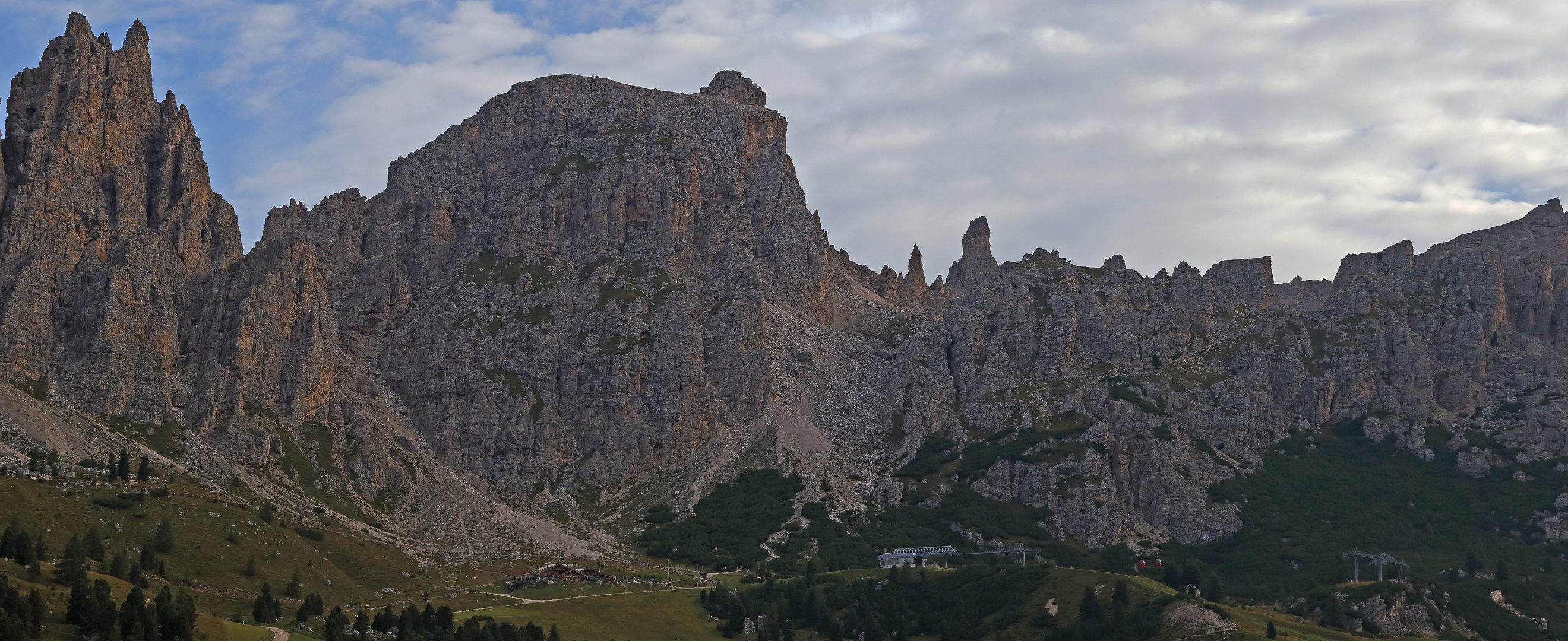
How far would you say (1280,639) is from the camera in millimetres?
197750

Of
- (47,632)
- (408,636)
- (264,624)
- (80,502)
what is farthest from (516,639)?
(80,502)

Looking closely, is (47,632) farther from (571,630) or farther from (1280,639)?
(1280,639)

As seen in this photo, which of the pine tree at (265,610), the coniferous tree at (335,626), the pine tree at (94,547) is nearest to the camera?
the coniferous tree at (335,626)

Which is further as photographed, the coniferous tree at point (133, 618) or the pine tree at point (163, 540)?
the pine tree at point (163, 540)

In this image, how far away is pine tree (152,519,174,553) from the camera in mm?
192500

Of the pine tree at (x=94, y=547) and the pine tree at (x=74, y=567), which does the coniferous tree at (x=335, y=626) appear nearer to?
the pine tree at (x=74, y=567)

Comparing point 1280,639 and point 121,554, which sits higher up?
point 121,554

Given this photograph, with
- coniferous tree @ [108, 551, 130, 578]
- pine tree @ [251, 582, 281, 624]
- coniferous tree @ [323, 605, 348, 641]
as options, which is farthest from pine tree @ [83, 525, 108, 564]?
coniferous tree @ [323, 605, 348, 641]

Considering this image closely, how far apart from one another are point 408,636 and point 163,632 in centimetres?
3538

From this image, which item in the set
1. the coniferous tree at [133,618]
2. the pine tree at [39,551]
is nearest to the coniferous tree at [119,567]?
the pine tree at [39,551]

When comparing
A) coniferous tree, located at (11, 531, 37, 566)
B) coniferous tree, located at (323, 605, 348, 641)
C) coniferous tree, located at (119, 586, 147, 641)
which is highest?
coniferous tree, located at (11, 531, 37, 566)

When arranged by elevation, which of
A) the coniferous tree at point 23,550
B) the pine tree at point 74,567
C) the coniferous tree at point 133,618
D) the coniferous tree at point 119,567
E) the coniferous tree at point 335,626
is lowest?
the coniferous tree at point 335,626

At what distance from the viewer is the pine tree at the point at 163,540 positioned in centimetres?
19250

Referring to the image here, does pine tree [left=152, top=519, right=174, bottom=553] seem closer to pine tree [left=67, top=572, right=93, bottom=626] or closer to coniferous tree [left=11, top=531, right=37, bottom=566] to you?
coniferous tree [left=11, top=531, right=37, bottom=566]
